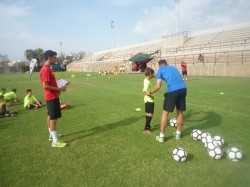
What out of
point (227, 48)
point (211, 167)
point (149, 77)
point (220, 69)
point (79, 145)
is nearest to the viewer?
point (211, 167)

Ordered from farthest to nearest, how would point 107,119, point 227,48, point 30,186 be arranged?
point 227,48 → point 107,119 → point 30,186

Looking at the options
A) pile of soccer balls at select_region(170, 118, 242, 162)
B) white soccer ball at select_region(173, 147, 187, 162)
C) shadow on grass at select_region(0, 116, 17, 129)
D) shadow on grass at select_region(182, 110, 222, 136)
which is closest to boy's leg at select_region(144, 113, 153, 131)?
shadow on grass at select_region(182, 110, 222, 136)

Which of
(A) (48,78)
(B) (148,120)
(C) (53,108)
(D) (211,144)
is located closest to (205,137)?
(D) (211,144)

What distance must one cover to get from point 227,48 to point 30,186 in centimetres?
3586

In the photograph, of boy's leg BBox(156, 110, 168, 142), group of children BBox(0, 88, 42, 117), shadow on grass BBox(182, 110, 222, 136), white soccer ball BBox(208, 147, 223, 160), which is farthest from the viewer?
group of children BBox(0, 88, 42, 117)

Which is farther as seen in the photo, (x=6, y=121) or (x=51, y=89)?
(x=6, y=121)

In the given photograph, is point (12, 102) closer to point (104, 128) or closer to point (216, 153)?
point (104, 128)

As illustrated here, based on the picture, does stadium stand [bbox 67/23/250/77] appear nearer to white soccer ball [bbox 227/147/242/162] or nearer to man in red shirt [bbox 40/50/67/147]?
white soccer ball [bbox 227/147/242/162]

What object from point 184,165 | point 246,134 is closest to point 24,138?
point 184,165

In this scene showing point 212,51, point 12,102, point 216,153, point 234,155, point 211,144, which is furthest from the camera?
point 212,51

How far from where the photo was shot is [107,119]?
867cm

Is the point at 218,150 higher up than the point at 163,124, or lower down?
lower down

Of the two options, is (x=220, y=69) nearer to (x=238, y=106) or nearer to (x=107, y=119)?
(x=238, y=106)

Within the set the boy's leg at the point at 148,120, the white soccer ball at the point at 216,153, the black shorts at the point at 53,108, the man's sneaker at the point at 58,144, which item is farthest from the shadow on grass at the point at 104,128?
the white soccer ball at the point at 216,153
